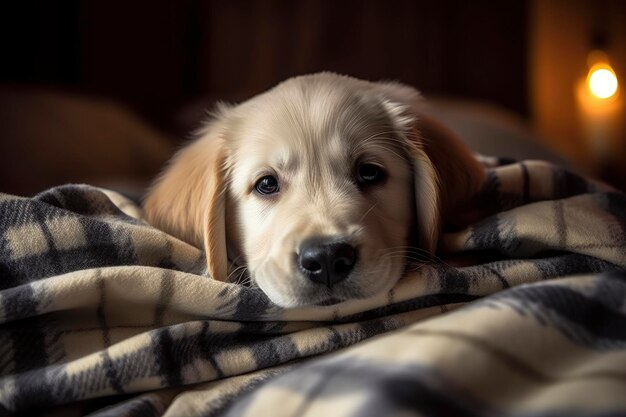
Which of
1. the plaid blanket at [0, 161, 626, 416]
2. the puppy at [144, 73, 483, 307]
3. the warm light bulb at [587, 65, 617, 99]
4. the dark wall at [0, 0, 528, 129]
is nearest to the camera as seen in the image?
the plaid blanket at [0, 161, 626, 416]

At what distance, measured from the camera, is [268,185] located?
131 centimetres

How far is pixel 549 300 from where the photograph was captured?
817 mm

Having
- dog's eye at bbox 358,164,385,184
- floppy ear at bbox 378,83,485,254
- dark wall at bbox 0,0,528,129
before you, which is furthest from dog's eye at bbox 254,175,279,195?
dark wall at bbox 0,0,528,129

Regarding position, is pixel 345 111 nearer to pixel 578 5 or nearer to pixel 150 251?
pixel 150 251

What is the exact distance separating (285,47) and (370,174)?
7.86 ft

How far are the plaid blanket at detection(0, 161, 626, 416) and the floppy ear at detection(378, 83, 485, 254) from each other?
6 cm

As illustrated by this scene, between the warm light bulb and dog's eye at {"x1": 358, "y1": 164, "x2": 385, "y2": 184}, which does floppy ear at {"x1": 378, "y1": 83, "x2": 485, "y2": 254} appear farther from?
the warm light bulb

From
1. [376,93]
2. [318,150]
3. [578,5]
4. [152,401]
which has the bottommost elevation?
[152,401]

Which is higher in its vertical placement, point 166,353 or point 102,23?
point 102,23

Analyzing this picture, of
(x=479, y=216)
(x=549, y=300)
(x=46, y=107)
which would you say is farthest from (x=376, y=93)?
(x=46, y=107)

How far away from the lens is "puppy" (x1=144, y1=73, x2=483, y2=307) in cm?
122

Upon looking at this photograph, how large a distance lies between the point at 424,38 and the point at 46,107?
6.85 ft

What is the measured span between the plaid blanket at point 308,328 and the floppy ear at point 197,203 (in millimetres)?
113

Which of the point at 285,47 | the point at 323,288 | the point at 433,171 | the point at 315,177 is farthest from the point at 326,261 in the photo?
the point at 285,47
